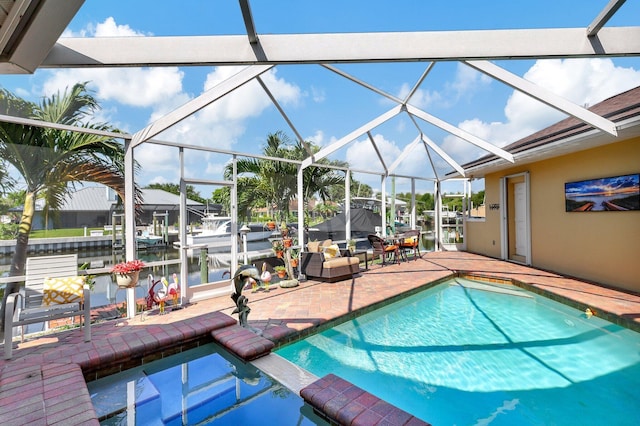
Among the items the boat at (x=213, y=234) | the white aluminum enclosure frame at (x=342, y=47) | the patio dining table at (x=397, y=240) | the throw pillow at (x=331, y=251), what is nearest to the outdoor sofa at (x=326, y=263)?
the throw pillow at (x=331, y=251)

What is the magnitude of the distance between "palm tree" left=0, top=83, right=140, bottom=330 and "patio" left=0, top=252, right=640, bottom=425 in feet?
6.01

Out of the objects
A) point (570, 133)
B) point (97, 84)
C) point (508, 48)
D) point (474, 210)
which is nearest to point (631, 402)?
point (508, 48)

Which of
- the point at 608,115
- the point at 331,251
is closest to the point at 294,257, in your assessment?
the point at 331,251

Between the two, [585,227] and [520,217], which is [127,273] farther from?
[520,217]

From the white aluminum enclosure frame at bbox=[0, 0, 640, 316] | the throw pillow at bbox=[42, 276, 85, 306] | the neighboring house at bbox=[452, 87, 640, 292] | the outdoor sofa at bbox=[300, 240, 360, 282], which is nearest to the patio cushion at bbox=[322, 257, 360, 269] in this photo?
the outdoor sofa at bbox=[300, 240, 360, 282]

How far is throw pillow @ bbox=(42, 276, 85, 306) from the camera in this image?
159 inches

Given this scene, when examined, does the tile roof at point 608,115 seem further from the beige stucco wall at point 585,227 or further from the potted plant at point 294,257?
the potted plant at point 294,257

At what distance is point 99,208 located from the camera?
5.03 meters

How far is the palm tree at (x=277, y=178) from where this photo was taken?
712 cm

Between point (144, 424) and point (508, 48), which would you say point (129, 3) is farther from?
point (144, 424)

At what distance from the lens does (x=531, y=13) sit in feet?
13.1

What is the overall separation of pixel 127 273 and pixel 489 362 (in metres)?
5.66

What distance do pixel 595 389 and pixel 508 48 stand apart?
395cm

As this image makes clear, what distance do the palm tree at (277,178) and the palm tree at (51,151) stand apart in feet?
8.12
